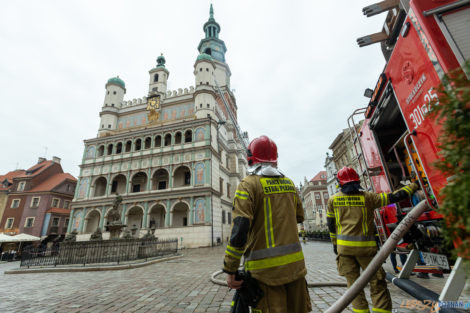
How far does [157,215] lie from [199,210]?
6373 millimetres

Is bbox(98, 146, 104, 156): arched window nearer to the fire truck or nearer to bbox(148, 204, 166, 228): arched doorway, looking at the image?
bbox(148, 204, 166, 228): arched doorway

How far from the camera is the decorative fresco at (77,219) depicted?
85.1 feet

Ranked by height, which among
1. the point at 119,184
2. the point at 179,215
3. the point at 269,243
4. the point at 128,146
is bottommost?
the point at 269,243

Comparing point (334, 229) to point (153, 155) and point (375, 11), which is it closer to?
point (375, 11)

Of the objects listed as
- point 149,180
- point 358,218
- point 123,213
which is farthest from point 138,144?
point 358,218

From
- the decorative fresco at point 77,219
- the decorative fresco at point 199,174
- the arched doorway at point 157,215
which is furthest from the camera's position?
the decorative fresco at point 77,219

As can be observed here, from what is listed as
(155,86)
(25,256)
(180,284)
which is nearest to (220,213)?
(25,256)

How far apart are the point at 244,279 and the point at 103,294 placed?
5090 millimetres

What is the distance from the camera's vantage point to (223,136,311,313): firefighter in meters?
1.86

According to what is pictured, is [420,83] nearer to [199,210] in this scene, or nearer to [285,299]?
[285,299]

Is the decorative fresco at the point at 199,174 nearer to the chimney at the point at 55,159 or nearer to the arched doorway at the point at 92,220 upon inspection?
the arched doorway at the point at 92,220

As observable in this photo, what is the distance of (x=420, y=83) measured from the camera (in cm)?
270

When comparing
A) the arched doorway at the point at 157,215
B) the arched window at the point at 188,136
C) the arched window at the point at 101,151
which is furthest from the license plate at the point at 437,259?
the arched window at the point at 101,151

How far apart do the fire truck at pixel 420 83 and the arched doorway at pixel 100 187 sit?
3179cm
